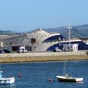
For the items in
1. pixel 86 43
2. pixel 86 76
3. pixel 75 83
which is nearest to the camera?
pixel 75 83

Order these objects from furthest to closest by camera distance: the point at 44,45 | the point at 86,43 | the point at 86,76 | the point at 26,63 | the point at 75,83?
the point at 86,43 → the point at 44,45 → the point at 26,63 → the point at 86,76 → the point at 75,83

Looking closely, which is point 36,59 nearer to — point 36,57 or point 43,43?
point 36,57

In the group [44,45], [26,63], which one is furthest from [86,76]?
[44,45]

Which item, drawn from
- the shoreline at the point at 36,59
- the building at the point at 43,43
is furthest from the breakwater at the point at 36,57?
the building at the point at 43,43

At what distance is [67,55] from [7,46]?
40873 millimetres

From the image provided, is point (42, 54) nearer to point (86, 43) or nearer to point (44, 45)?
point (44, 45)

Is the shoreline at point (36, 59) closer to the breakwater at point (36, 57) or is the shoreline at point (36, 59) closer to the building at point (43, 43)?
the breakwater at point (36, 57)

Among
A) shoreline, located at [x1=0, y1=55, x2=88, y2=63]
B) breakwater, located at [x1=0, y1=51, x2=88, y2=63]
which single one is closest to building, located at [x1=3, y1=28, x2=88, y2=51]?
breakwater, located at [x1=0, y1=51, x2=88, y2=63]

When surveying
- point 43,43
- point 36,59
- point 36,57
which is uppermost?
point 43,43

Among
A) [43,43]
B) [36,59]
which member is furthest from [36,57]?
[43,43]

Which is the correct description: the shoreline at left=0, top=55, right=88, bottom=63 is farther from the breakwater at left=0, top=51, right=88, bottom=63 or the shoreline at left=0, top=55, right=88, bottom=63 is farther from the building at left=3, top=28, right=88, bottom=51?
the building at left=3, top=28, right=88, bottom=51

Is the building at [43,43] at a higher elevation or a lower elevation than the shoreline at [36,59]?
higher

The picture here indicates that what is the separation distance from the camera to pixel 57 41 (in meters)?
163

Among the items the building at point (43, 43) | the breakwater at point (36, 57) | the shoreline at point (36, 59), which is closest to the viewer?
the shoreline at point (36, 59)
